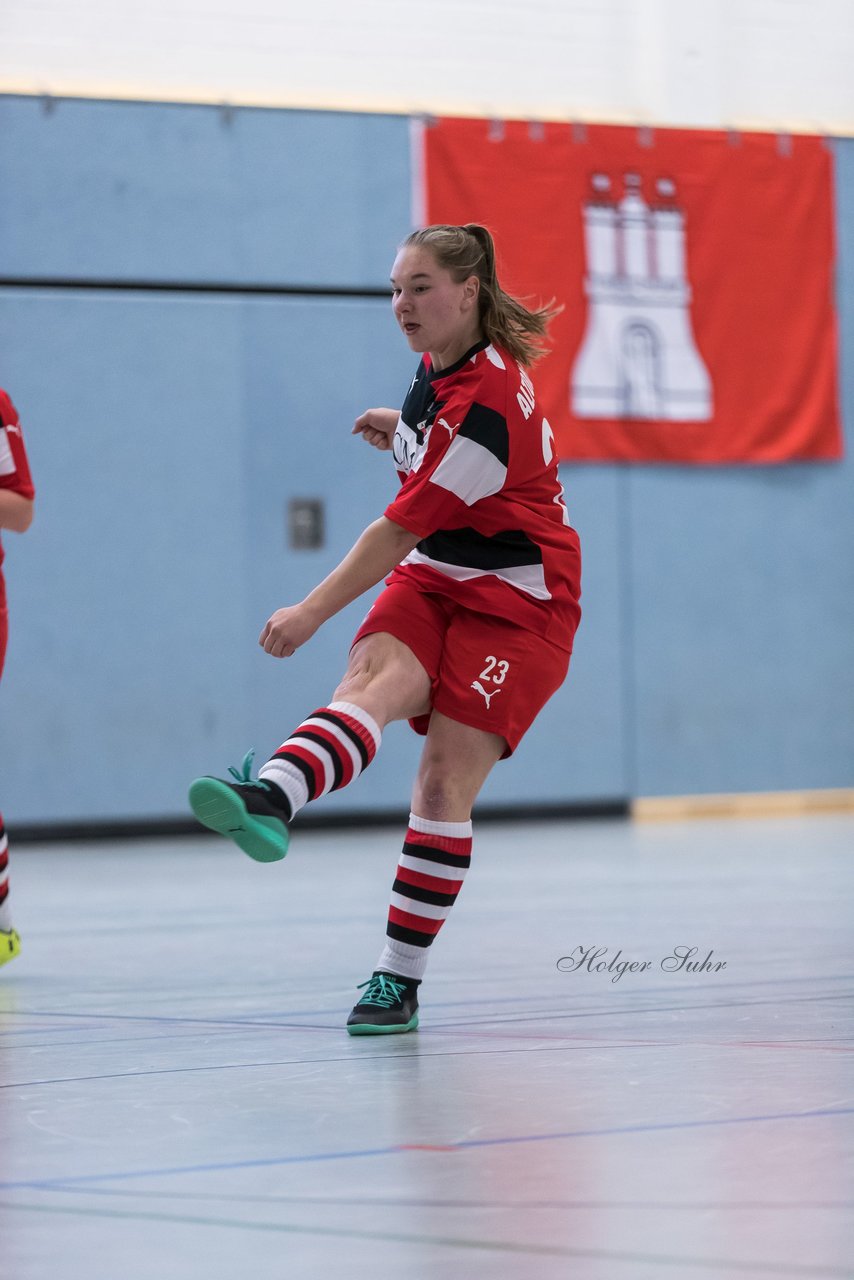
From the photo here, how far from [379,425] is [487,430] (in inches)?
16.0

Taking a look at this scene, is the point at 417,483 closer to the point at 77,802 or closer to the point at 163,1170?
the point at 163,1170

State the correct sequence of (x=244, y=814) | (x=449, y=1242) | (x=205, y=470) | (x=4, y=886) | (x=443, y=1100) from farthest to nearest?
1. (x=205, y=470)
2. (x=4, y=886)
3. (x=244, y=814)
4. (x=443, y=1100)
5. (x=449, y=1242)

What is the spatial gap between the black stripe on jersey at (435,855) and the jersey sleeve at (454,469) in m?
0.53

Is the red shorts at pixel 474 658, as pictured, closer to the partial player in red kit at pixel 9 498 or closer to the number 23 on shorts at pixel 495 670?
the number 23 on shorts at pixel 495 670

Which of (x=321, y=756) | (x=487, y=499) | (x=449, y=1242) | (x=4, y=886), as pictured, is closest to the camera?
(x=449, y=1242)

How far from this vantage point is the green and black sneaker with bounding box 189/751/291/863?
8.52 feet

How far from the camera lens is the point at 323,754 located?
286 centimetres

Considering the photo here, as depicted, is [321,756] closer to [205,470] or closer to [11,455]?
[11,455]

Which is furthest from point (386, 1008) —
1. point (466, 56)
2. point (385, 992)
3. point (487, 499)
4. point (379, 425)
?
point (466, 56)

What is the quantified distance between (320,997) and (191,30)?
629 centimetres

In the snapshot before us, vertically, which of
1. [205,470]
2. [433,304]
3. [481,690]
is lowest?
[481,690]

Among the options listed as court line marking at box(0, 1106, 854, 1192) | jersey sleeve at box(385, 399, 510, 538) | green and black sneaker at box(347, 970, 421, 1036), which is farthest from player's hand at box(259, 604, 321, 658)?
court line marking at box(0, 1106, 854, 1192)

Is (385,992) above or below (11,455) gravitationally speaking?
below

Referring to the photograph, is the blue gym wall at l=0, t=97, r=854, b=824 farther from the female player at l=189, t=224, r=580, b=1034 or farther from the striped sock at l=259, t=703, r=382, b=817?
the striped sock at l=259, t=703, r=382, b=817
